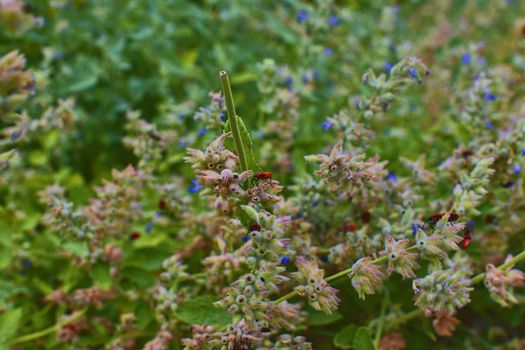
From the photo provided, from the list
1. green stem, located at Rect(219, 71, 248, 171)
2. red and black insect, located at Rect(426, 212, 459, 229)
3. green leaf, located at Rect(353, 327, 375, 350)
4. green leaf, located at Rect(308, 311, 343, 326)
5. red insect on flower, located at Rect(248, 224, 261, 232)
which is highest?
green stem, located at Rect(219, 71, 248, 171)

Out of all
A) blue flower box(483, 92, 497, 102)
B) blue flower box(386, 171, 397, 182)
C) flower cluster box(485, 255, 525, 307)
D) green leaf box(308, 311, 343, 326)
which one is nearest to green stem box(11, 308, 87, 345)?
green leaf box(308, 311, 343, 326)

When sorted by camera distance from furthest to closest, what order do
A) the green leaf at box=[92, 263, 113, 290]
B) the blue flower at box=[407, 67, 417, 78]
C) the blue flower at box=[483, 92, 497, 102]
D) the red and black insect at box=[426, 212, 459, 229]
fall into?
1. the blue flower at box=[483, 92, 497, 102]
2. the green leaf at box=[92, 263, 113, 290]
3. the blue flower at box=[407, 67, 417, 78]
4. the red and black insect at box=[426, 212, 459, 229]

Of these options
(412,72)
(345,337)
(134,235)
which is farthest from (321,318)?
(412,72)

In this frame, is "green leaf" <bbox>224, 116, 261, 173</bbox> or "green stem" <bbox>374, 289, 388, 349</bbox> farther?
"green stem" <bbox>374, 289, 388, 349</bbox>

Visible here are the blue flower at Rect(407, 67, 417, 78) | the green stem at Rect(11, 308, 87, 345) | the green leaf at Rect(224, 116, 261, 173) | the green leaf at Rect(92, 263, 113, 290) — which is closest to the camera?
the green leaf at Rect(224, 116, 261, 173)

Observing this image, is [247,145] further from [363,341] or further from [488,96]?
[488,96]

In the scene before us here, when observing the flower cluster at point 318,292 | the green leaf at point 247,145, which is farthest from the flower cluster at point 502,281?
the green leaf at point 247,145

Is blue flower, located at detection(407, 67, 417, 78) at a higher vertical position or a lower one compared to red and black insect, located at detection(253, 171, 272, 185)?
higher

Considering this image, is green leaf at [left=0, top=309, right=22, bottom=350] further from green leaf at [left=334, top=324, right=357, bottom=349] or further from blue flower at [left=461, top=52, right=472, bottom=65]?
blue flower at [left=461, top=52, right=472, bottom=65]

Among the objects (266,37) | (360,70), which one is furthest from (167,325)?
(266,37)
